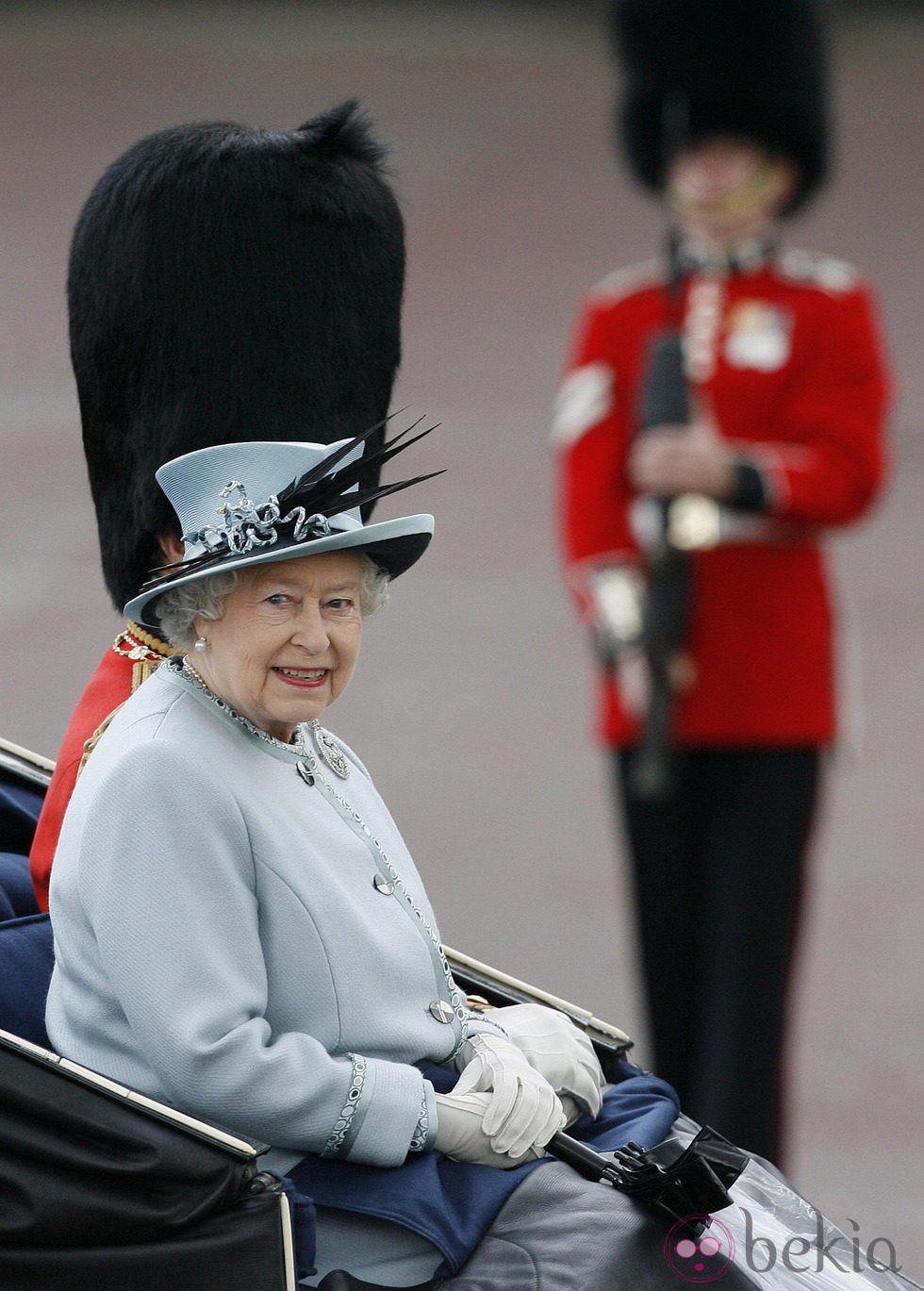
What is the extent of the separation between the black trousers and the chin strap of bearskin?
5.10ft

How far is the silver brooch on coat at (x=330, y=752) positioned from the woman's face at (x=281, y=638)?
0.14 meters

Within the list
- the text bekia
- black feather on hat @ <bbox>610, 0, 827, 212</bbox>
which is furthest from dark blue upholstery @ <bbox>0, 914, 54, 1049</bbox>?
black feather on hat @ <bbox>610, 0, 827, 212</bbox>

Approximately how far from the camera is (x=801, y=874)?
3283mm

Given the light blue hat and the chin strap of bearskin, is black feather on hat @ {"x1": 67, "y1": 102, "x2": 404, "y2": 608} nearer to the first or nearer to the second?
the light blue hat

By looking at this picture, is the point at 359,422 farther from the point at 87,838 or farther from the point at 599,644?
the point at 599,644

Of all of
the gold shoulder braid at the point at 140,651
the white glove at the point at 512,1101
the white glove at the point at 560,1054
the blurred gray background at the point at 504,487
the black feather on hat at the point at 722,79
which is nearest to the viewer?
the white glove at the point at 512,1101

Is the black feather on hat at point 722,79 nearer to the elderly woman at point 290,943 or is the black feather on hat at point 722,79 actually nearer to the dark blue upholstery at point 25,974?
the elderly woman at point 290,943

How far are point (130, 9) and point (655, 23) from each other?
5.50 m

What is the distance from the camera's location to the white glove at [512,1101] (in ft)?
5.61

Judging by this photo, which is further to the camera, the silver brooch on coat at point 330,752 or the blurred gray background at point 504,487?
the blurred gray background at point 504,487

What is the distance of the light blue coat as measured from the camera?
1.60 m

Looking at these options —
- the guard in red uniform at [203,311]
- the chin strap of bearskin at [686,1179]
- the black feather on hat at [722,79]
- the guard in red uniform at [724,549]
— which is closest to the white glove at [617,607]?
the guard in red uniform at [724,549]

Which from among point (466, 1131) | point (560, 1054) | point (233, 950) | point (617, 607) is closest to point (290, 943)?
point (233, 950)

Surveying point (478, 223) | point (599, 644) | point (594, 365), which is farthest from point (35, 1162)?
point (478, 223)
